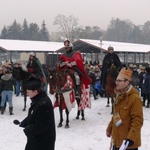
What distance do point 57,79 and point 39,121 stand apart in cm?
502

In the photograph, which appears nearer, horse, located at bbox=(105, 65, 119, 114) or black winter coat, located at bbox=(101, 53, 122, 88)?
horse, located at bbox=(105, 65, 119, 114)

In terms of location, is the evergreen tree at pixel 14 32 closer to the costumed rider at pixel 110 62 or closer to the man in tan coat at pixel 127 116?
the costumed rider at pixel 110 62

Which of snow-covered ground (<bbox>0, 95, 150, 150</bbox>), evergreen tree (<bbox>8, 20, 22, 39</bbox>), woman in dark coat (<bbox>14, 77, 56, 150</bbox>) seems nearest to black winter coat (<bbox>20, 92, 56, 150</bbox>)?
woman in dark coat (<bbox>14, 77, 56, 150</bbox>)

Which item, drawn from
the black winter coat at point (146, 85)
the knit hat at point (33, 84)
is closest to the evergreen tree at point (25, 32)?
the black winter coat at point (146, 85)

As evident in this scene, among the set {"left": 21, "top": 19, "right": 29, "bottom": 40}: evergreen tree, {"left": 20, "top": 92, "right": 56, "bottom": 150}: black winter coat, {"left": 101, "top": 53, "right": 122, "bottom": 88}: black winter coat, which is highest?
{"left": 21, "top": 19, "right": 29, "bottom": 40}: evergreen tree

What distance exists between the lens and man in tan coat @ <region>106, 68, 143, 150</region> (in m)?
3.77

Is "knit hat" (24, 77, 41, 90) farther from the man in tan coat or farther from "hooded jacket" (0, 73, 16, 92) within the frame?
"hooded jacket" (0, 73, 16, 92)

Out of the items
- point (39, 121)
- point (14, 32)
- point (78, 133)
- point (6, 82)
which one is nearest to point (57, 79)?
point (78, 133)

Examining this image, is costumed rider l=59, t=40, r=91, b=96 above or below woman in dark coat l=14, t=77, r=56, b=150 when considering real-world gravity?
above

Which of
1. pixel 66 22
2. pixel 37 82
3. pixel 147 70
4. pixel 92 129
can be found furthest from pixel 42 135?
pixel 66 22

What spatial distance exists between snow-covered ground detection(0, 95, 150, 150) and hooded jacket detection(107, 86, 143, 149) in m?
2.78

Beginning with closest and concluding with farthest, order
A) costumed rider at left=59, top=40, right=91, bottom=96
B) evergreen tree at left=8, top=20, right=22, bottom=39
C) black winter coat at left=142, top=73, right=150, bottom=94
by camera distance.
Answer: costumed rider at left=59, top=40, right=91, bottom=96 < black winter coat at left=142, top=73, right=150, bottom=94 < evergreen tree at left=8, top=20, right=22, bottom=39

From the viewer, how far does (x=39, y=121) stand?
3645 mm

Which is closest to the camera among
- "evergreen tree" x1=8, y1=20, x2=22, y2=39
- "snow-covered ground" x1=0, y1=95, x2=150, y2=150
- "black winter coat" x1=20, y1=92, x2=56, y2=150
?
"black winter coat" x1=20, y1=92, x2=56, y2=150
